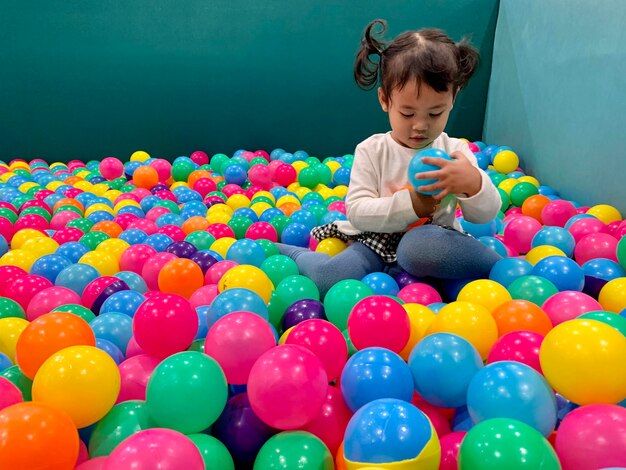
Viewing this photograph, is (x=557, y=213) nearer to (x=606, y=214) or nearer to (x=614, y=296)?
(x=606, y=214)

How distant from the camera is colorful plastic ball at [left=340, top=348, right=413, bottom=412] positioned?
0.78 metres

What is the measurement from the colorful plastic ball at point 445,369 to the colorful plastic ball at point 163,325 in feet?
1.17

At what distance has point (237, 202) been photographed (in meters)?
2.03

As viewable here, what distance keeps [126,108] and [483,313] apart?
2.28 meters

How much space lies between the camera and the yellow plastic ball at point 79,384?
741 millimetres

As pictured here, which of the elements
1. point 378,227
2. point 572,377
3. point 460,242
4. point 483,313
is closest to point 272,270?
point 378,227

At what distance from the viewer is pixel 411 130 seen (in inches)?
51.9

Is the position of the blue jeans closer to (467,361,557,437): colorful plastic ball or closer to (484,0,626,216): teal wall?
(467,361,557,437): colorful plastic ball

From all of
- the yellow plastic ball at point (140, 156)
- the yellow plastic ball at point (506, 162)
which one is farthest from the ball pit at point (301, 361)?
the yellow plastic ball at point (140, 156)

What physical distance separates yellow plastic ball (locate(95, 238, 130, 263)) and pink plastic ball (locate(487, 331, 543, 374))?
0.99 meters

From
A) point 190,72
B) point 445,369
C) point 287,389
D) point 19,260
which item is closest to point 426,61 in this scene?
point 445,369

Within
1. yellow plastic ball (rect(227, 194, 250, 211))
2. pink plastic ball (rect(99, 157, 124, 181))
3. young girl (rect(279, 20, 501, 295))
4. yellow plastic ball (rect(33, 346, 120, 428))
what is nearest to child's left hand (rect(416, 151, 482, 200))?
young girl (rect(279, 20, 501, 295))

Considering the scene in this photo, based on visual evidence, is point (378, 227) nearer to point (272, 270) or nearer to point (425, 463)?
point (272, 270)

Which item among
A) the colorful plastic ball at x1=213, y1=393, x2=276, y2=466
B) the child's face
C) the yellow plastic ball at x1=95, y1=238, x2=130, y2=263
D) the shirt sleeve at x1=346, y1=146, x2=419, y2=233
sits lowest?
the yellow plastic ball at x1=95, y1=238, x2=130, y2=263
